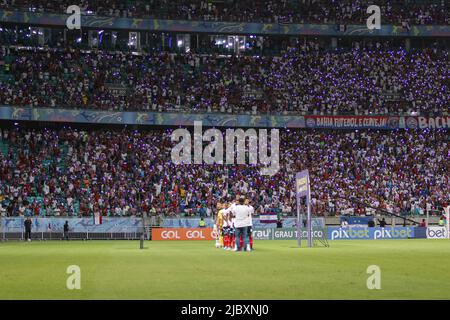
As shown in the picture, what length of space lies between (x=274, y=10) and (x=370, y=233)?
30300 mm

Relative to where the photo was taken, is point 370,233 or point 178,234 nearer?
point 178,234

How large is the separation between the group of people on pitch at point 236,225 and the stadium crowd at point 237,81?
103 ft

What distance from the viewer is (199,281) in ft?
56.4

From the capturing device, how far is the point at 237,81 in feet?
229

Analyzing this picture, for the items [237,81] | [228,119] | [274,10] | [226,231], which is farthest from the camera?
[274,10]

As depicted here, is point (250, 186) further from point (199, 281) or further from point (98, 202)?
point (199, 281)

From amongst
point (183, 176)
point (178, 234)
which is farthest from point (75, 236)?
point (183, 176)

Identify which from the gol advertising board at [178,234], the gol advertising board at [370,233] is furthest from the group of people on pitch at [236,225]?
the gol advertising board at [370,233]

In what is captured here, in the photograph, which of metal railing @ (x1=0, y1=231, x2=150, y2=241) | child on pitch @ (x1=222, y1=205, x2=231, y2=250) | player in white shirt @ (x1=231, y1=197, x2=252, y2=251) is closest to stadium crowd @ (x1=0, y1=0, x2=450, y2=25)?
metal railing @ (x1=0, y1=231, x2=150, y2=241)

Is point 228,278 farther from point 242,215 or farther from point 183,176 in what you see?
point 183,176

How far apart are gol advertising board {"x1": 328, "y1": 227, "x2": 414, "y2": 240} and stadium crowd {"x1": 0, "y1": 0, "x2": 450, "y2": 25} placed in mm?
27791

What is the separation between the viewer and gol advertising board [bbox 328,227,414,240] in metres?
50.2
